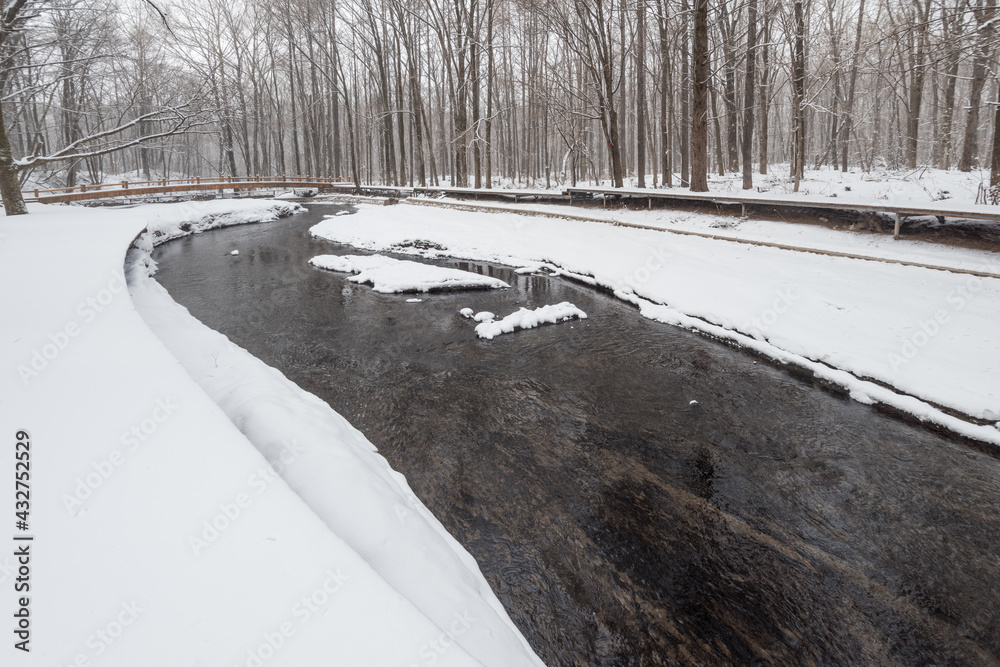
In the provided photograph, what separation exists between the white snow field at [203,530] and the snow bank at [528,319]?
3837 millimetres

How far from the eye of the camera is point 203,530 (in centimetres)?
254

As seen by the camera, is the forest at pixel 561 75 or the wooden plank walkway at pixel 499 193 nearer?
the forest at pixel 561 75

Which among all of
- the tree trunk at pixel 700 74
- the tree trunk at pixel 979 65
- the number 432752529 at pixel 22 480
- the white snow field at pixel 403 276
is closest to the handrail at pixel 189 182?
the white snow field at pixel 403 276

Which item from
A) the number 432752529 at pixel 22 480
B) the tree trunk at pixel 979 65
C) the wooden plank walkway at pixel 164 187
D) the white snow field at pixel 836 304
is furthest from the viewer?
the wooden plank walkway at pixel 164 187

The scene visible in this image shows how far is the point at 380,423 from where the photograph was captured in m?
5.75

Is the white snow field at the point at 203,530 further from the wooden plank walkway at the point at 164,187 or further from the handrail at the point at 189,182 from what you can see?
the handrail at the point at 189,182

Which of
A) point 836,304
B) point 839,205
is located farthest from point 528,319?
point 839,205

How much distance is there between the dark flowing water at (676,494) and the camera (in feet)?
10.7

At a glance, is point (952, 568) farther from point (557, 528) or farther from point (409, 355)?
point (409, 355)

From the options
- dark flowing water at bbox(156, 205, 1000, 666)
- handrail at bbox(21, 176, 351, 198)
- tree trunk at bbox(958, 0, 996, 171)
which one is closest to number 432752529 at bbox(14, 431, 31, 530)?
dark flowing water at bbox(156, 205, 1000, 666)

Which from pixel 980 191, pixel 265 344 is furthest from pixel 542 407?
pixel 980 191

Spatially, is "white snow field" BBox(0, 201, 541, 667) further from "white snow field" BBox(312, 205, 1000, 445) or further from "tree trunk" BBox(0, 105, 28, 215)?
"tree trunk" BBox(0, 105, 28, 215)

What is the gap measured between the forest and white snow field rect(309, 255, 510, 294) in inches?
179

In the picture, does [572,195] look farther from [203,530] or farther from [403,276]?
[203,530]
